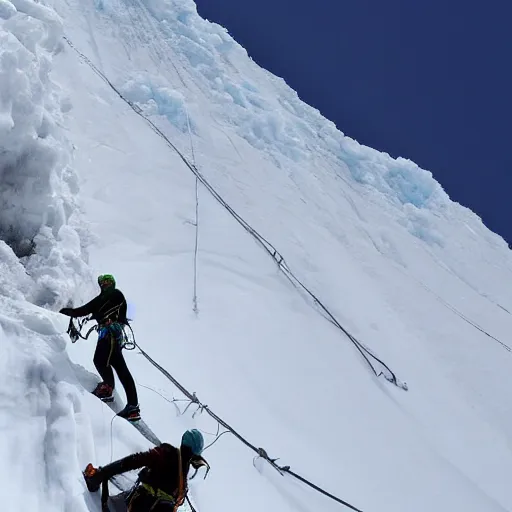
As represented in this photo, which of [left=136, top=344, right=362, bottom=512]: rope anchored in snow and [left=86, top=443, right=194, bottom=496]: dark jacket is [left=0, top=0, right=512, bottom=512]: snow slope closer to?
[left=136, top=344, right=362, bottom=512]: rope anchored in snow

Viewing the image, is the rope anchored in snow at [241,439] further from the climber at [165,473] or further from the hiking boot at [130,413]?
the climber at [165,473]

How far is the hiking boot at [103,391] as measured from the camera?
5496mm

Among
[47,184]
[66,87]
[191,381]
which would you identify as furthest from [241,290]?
[66,87]

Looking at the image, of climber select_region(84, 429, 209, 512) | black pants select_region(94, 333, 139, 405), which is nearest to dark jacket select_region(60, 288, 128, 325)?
black pants select_region(94, 333, 139, 405)

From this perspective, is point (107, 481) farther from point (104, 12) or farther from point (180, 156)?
point (104, 12)

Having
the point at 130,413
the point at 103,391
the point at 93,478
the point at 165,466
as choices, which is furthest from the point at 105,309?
the point at 165,466

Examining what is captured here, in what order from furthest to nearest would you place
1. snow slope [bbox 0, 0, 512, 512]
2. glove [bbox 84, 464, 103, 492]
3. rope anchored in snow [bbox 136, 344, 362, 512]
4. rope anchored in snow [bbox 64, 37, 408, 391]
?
1. rope anchored in snow [bbox 64, 37, 408, 391]
2. rope anchored in snow [bbox 136, 344, 362, 512]
3. snow slope [bbox 0, 0, 512, 512]
4. glove [bbox 84, 464, 103, 492]

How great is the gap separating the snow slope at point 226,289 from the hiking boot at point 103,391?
136mm

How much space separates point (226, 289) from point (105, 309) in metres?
6.56

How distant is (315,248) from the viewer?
53.2 feet

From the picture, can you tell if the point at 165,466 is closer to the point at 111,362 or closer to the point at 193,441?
the point at 193,441

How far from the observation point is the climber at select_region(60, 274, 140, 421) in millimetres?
5426

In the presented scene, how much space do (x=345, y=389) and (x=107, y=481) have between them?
23.8ft

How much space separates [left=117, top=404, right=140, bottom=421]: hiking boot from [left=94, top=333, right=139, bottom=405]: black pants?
42 mm
